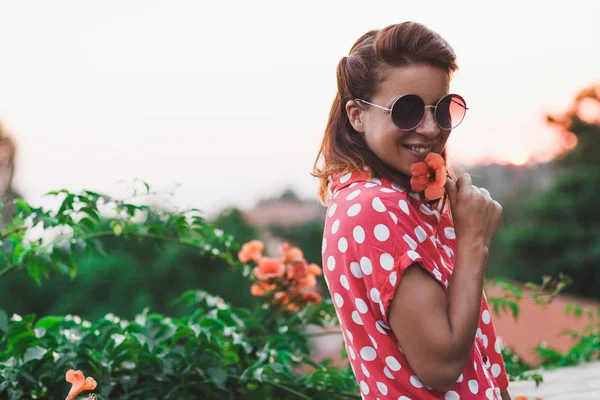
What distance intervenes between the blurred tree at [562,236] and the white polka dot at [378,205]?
19105 mm

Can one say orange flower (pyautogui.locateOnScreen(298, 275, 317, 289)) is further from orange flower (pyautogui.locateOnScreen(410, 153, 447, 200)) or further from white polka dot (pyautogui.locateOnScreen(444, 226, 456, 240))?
orange flower (pyautogui.locateOnScreen(410, 153, 447, 200))

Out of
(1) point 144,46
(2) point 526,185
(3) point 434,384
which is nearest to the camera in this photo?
(3) point 434,384

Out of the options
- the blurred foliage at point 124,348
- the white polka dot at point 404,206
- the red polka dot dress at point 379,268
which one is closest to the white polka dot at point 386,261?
the red polka dot dress at point 379,268

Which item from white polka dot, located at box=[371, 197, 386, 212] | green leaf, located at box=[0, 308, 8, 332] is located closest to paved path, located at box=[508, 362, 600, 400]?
white polka dot, located at box=[371, 197, 386, 212]

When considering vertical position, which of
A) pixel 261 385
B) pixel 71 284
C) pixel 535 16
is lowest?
pixel 71 284

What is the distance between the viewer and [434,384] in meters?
1.17

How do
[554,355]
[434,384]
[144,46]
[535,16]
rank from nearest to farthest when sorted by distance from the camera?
1. [434,384]
2. [554,355]
3. [535,16]
4. [144,46]

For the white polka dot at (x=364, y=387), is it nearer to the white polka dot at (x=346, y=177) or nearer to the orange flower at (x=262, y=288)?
the white polka dot at (x=346, y=177)

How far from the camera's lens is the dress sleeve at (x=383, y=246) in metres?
1.14

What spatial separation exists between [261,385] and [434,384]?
3.66 ft

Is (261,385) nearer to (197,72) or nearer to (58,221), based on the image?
(58,221)

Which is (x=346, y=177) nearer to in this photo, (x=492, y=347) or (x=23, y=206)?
(x=492, y=347)

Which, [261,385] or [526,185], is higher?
[261,385]

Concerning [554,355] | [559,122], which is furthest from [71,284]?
[559,122]
